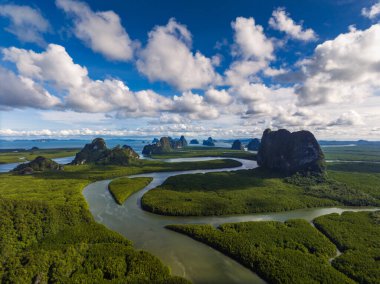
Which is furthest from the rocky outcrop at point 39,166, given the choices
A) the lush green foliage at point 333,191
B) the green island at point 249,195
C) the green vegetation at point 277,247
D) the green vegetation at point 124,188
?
the lush green foliage at point 333,191

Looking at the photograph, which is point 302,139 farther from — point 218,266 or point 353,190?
point 218,266

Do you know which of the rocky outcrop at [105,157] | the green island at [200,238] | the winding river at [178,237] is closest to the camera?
the green island at [200,238]

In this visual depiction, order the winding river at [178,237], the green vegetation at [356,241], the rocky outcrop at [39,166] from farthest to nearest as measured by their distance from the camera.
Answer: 1. the rocky outcrop at [39,166]
2. the winding river at [178,237]
3. the green vegetation at [356,241]

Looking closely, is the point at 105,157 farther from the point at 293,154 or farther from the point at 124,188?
the point at 293,154

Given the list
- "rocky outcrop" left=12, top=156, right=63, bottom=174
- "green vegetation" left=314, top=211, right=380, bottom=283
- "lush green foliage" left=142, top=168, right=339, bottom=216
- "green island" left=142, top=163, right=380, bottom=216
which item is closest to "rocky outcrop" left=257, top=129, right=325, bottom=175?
"green island" left=142, top=163, right=380, bottom=216

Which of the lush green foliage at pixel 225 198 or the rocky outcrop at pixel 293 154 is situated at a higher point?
the rocky outcrop at pixel 293 154

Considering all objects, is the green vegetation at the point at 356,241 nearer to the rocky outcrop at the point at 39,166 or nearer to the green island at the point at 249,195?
the green island at the point at 249,195

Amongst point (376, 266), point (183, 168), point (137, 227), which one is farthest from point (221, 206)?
point (183, 168)

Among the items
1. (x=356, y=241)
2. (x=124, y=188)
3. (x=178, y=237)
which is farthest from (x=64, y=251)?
(x=356, y=241)
